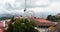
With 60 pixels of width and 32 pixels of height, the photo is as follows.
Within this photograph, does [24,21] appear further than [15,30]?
Yes

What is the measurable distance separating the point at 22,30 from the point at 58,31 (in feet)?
51.7

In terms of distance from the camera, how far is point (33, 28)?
27703mm

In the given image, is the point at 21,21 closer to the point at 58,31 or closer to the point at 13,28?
the point at 13,28

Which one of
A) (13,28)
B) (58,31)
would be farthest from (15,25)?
(58,31)

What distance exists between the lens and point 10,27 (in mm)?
27719

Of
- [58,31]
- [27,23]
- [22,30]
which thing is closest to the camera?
[58,31]

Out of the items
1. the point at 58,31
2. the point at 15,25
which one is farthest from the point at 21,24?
the point at 58,31

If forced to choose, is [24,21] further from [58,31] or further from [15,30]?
[58,31]

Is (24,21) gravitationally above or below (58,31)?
below

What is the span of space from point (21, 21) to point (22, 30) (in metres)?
3.02

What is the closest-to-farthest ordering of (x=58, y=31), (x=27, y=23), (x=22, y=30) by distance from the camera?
(x=58, y=31), (x=22, y=30), (x=27, y=23)

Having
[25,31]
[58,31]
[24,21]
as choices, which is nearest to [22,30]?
[25,31]

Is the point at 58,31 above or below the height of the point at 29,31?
above

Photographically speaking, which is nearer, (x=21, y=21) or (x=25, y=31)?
(x=25, y=31)
